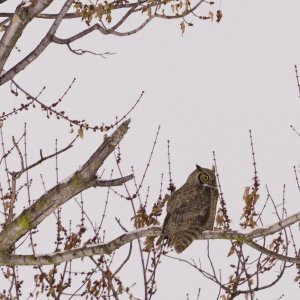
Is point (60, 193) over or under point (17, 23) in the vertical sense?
under

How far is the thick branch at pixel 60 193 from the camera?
5.56 metres

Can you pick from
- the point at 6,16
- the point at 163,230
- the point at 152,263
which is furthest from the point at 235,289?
the point at 6,16

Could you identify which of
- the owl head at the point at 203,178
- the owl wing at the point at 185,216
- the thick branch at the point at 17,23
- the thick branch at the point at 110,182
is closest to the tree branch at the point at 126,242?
the owl wing at the point at 185,216

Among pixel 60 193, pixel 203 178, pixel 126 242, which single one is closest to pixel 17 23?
pixel 60 193

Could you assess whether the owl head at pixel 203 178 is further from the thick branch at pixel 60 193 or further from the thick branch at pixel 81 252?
the thick branch at pixel 60 193

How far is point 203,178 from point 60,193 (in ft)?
5.41

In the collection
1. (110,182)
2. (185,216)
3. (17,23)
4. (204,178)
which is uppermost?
(17,23)

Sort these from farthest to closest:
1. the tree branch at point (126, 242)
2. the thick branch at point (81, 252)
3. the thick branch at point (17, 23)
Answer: the thick branch at point (17, 23), the thick branch at point (81, 252), the tree branch at point (126, 242)

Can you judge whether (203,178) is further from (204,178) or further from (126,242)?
(126,242)

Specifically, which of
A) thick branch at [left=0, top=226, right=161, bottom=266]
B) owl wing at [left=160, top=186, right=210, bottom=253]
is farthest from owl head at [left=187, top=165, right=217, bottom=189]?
thick branch at [left=0, top=226, right=161, bottom=266]

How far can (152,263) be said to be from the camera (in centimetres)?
673

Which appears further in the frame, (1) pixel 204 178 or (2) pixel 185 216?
(1) pixel 204 178

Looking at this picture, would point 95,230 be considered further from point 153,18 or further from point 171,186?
point 153,18

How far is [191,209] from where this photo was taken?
6594mm
